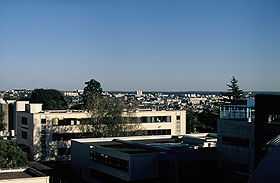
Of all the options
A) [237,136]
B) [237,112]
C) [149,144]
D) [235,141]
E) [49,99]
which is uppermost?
[237,112]

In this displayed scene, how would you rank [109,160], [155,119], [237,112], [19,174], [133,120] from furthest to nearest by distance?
[155,119], [133,120], [109,160], [237,112], [19,174]

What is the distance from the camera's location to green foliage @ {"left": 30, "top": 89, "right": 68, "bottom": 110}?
3334 inches

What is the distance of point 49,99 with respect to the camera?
87000mm

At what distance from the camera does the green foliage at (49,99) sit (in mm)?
84688

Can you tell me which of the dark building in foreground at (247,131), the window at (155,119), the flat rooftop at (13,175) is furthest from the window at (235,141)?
the window at (155,119)

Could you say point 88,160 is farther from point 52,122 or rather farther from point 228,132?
point 52,122

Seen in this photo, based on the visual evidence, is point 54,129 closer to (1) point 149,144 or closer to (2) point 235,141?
(1) point 149,144

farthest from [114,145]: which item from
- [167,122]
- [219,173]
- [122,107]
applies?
[167,122]

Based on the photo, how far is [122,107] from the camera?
1908 inches

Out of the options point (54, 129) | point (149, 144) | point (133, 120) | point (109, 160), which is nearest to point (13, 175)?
point (109, 160)

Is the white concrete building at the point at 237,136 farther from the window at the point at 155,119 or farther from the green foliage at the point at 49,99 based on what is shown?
the green foliage at the point at 49,99

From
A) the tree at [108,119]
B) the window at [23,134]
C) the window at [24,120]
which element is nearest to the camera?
the tree at [108,119]

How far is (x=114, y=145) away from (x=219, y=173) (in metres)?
8.28

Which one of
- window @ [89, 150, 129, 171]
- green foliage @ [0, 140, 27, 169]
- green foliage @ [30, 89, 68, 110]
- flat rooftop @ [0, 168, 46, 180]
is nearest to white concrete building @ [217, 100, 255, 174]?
window @ [89, 150, 129, 171]
